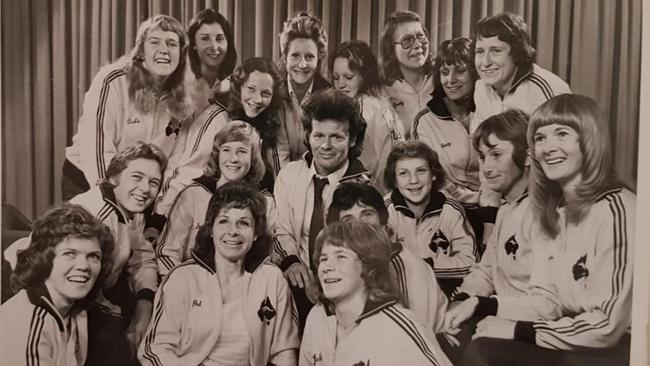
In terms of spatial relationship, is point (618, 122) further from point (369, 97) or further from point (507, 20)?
point (369, 97)

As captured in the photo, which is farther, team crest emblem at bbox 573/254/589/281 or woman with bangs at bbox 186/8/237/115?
woman with bangs at bbox 186/8/237/115

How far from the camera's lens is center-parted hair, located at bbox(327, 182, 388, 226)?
175 centimetres

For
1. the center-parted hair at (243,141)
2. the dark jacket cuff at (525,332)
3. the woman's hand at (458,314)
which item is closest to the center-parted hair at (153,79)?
the center-parted hair at (243,141)

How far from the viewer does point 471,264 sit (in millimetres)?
1715

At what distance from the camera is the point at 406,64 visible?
1.75 meters

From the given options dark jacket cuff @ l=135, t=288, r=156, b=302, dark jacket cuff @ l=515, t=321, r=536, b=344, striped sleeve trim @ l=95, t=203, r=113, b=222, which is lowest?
dark jacket cuff @ l=515, t=321, r=536, b=344

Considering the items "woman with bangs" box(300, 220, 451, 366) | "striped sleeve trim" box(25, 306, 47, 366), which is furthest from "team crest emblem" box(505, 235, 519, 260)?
"striped sleeve trim" box(25, 306, 47, 366)

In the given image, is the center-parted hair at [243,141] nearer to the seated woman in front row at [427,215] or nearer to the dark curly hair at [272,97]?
the dark curly hair at [272,97]

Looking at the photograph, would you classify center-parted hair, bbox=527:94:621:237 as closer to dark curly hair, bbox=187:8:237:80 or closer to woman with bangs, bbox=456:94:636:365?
woman with bangs, bbox=456:94:636:365

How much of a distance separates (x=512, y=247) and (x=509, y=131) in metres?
0.25

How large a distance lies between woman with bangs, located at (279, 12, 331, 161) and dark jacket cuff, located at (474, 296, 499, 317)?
51 centimetres

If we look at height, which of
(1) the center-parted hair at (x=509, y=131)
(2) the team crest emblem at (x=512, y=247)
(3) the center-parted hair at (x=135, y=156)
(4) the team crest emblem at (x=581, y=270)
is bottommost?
(4) the team crest emblem at (x=581, y=270)

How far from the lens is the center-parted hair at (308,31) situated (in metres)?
1.77

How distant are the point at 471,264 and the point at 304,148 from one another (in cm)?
45
